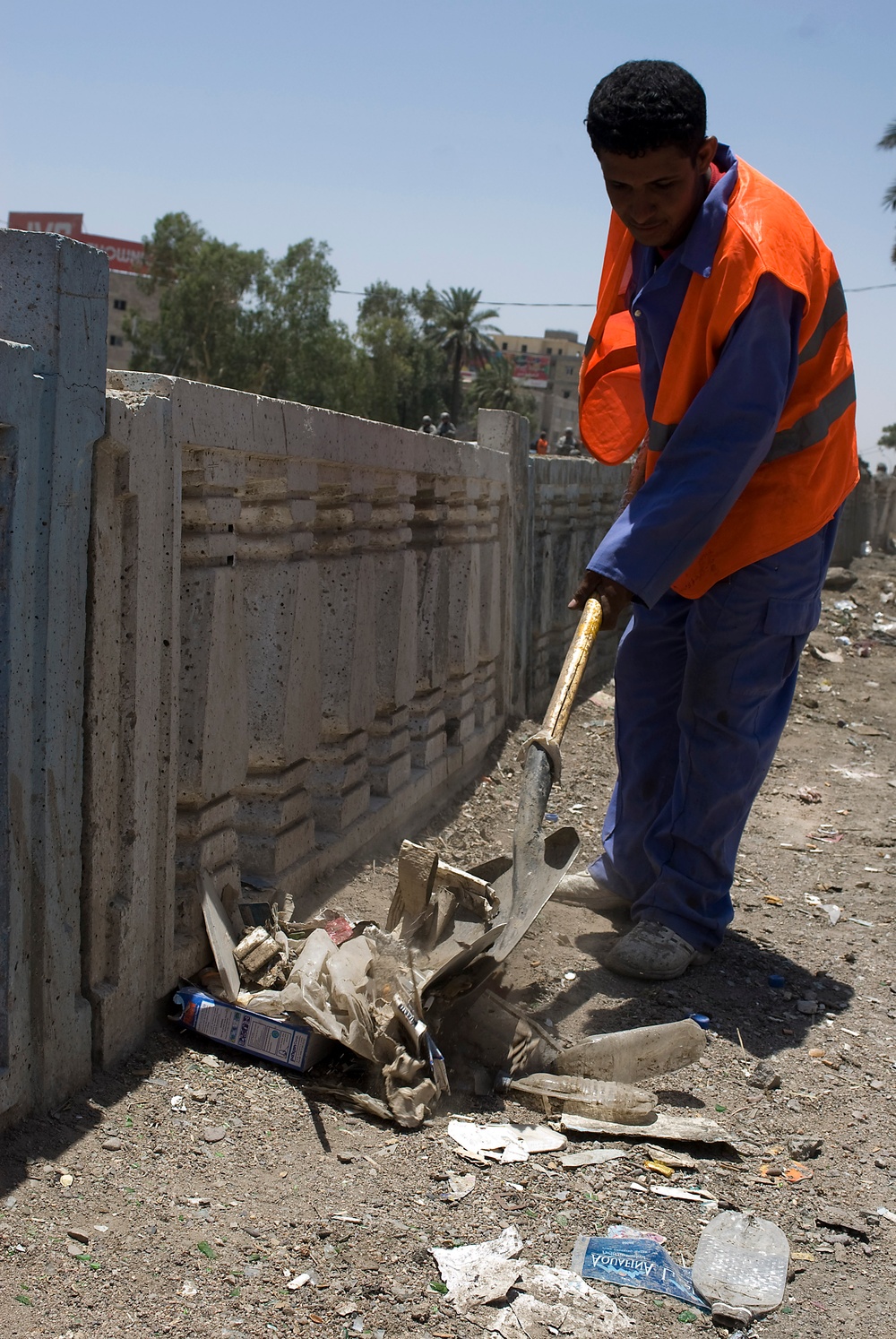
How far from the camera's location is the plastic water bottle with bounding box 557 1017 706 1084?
242 centimetres

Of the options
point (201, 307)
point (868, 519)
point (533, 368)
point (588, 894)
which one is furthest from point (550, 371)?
point (588, 894)

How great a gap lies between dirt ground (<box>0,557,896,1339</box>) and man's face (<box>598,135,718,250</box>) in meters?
1.75

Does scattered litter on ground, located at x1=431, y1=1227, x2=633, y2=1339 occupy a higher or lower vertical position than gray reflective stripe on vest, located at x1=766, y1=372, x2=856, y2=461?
lower

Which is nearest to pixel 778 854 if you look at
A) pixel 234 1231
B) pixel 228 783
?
pixel 228 783

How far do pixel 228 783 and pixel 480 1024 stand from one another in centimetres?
72

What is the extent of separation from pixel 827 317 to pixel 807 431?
26cm

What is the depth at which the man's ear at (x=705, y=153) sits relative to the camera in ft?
8.54

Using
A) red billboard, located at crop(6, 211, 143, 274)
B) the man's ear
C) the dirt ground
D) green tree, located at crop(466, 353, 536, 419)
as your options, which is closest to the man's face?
the man's ear

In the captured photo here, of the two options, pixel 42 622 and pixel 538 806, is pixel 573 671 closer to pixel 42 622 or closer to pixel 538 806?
pixel 538 806

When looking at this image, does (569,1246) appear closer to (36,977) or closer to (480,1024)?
(480,1024)

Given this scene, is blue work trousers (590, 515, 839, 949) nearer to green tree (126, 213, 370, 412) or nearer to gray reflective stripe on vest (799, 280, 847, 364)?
gray reflective stripe on vest (799, 280, 847, 364)

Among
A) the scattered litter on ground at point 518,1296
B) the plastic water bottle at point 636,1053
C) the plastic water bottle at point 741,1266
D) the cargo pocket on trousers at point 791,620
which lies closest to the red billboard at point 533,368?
the cargo pocket on trousers at point 791,620

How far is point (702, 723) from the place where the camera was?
3.00 metres

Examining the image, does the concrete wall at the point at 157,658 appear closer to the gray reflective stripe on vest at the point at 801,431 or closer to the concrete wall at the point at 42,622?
the concrete wall at the point at 42,622
